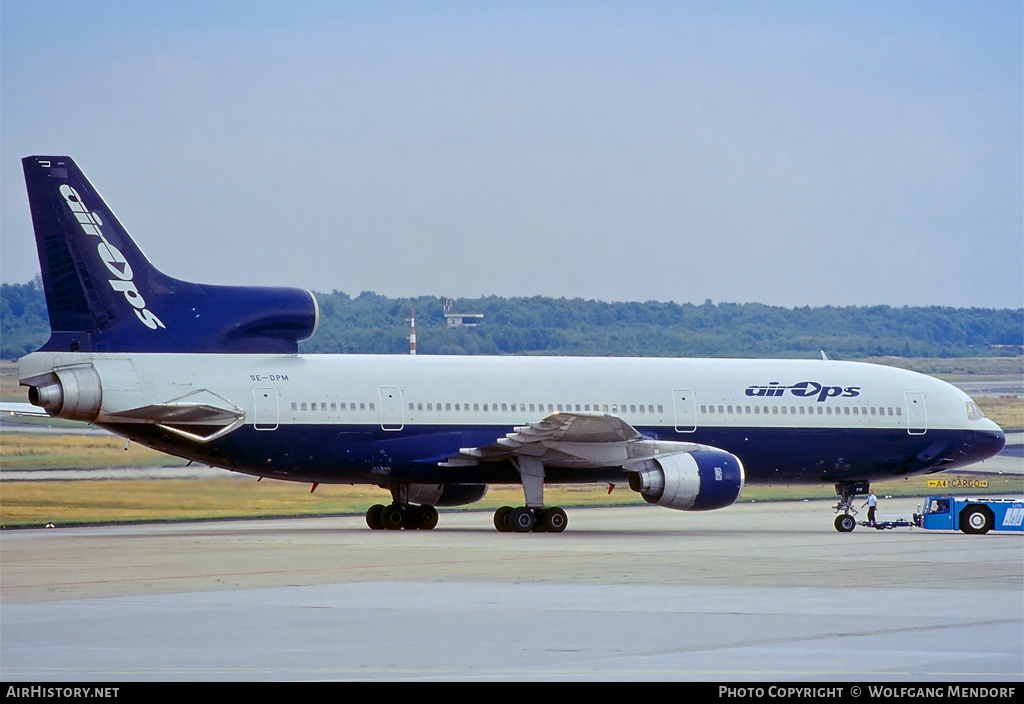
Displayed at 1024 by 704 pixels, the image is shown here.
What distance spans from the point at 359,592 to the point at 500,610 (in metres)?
2.61

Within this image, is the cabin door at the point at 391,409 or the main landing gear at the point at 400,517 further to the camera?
the main landing gear at the point at 400,517

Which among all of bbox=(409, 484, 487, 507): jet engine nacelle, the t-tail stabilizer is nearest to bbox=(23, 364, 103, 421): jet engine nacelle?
the t-tail stabilizer

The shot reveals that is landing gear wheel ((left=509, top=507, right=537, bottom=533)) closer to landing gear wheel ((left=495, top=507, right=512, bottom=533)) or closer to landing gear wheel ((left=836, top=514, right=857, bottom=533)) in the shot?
landing gear wheel ((left=495, top=507, right=512, bottom=533))

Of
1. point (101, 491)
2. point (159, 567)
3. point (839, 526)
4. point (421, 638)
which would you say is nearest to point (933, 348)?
point (839, 526)

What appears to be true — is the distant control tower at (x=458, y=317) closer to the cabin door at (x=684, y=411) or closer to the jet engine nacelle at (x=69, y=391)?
the cabin door at (x=684, y=411)

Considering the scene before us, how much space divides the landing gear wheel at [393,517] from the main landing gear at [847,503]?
9.47m

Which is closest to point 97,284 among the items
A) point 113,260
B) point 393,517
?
point 113,260

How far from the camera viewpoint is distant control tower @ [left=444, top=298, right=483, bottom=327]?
64.7 meters

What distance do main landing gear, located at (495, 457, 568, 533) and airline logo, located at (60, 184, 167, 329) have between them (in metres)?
8.06

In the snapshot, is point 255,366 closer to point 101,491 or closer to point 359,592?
point 101,491

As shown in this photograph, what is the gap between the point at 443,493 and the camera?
33.5 meters

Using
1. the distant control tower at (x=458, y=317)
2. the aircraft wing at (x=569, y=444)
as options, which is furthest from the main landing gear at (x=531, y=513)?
the distant control tower at (x=458, y=317)

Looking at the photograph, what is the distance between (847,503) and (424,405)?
33.1 ft

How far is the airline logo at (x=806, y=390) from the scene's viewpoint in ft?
112
